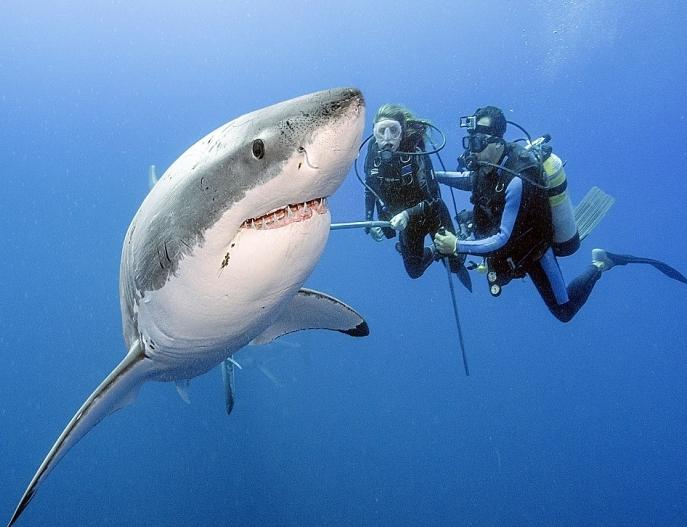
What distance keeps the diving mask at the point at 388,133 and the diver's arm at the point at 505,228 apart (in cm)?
164

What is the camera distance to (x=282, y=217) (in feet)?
5.65

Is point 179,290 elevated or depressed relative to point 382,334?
elevated

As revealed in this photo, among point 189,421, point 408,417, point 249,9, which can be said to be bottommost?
point 408,417

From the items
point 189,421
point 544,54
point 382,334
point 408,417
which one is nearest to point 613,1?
point 544,54

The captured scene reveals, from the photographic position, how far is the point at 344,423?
47688mm

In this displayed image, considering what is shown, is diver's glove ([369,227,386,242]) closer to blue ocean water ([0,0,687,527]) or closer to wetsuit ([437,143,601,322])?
wetsuit ([437,143,601,322])

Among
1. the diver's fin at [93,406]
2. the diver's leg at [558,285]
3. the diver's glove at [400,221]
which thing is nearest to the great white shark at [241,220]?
the diver's fin at [93,406]

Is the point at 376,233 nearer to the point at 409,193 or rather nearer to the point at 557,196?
the point at 409,193

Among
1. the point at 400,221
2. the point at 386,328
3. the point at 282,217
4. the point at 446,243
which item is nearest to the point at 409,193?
the point at 400,221

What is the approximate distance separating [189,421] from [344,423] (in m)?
24.5

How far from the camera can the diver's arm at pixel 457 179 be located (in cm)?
756

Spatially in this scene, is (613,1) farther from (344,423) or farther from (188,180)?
(188,180)

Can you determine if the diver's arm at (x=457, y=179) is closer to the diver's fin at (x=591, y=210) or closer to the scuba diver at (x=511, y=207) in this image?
the scuba diver at (x=511, y=207)

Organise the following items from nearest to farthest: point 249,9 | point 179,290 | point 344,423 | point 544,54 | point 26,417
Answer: point 179,290 → point 26,417 → point 344,423 → point 249,9 → point 544,54
